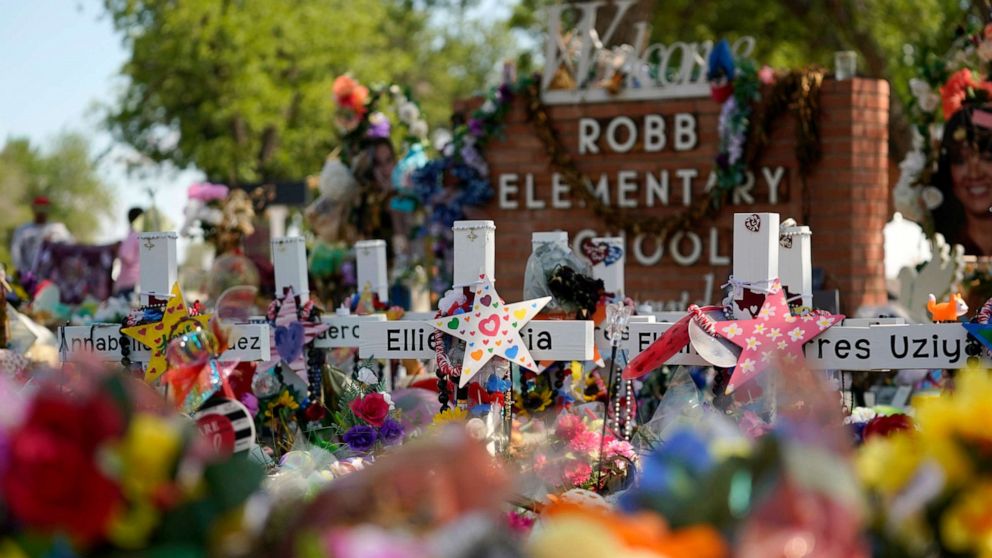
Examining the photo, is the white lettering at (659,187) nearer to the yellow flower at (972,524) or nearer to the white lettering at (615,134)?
the white lettering at (615,134)

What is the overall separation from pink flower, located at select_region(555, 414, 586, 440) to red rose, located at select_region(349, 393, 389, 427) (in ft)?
2.58

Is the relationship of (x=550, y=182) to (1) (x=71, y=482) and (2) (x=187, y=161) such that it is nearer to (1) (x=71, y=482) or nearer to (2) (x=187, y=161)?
(1) (x=71, y=482)

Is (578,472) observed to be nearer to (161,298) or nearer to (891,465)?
(161,298)

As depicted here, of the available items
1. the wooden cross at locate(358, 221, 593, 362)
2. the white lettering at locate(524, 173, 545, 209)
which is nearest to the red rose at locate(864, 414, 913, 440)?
the wooden cross at locate(358, 221, 593, 362)

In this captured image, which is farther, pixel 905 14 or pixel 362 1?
pixel 362 1

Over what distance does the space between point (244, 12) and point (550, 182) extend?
743 inches

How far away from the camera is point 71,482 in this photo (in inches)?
91.4

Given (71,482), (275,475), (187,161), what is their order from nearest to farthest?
(71,482)
(275,475)
(187,161)

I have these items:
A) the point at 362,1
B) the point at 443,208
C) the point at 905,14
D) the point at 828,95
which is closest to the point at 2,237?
the point at 362,1

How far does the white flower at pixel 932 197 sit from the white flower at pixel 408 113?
5.67 m

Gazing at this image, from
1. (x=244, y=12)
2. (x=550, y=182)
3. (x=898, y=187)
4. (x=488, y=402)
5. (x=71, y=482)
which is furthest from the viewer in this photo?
(x=244, y=12)

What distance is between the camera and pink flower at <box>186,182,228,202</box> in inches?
607

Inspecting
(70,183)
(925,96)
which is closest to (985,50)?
(925,96)

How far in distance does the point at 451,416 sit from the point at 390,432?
273 millimetres
